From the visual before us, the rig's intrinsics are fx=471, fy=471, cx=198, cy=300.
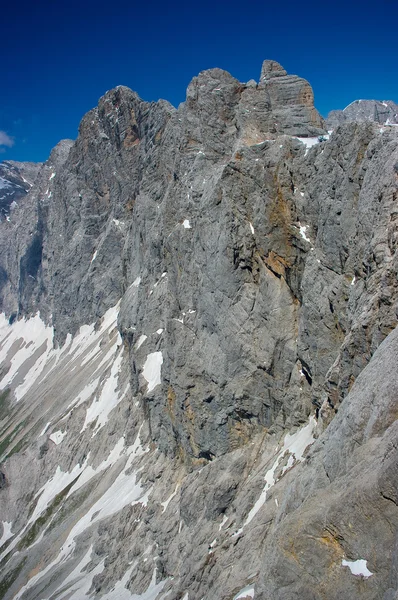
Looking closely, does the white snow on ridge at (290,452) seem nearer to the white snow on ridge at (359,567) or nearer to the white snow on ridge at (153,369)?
the white snow on ridge at (359,567)

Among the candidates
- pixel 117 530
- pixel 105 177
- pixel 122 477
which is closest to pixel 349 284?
pixel 117 530

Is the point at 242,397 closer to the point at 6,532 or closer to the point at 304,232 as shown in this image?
the point at 304,232

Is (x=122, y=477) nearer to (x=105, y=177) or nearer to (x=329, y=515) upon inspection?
(x=329, y=515)

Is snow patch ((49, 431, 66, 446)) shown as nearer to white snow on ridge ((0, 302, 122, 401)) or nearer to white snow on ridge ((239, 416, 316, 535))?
white snow on ridge ((0, 302, 122, 401))

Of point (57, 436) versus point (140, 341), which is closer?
point (140, 341)

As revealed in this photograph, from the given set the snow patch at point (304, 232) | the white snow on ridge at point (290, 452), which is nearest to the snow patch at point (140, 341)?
the white snow on ridge at point (290, 452)

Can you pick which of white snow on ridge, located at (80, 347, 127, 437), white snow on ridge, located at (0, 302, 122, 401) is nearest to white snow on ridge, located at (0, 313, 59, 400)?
white snow on ridge, located at (0, 302, 122, 401)

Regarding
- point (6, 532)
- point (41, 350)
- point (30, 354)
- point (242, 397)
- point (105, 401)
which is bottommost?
point (242, 397)

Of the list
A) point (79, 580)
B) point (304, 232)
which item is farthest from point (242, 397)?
point (79, 580)
